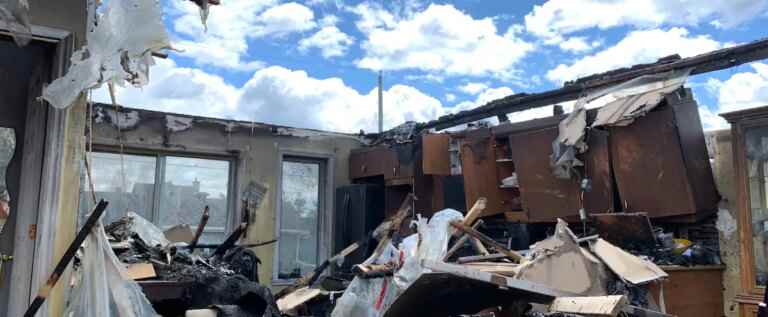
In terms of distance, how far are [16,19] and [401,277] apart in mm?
3271

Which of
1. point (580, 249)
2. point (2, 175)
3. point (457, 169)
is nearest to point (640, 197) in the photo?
point (580, 249)

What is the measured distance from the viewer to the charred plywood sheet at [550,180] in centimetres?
543

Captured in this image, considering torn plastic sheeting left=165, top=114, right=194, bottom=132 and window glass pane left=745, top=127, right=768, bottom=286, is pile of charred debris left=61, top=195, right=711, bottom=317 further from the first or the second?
torn plastic sheeting left=165, top=114, right=194, bottom=132

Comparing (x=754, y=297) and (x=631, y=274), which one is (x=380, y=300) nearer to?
(x=631, y=274)

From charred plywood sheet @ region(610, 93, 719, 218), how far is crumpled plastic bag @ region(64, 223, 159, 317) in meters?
4.22

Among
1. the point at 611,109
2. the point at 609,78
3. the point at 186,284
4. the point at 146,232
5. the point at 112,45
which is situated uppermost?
the point at 609,78

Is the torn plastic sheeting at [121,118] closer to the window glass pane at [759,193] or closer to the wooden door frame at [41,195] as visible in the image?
the wooden door frame at [41,195]

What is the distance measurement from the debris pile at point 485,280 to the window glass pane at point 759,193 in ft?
2.77

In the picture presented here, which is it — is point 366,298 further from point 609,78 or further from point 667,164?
point 609,78

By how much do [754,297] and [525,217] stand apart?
224 centimetres

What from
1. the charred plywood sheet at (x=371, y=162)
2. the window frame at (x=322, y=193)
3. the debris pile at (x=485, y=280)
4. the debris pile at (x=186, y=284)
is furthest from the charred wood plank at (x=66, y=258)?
the window frame at (x=322, y=193)

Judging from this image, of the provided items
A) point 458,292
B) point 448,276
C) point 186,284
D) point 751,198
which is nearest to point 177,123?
point 186,284

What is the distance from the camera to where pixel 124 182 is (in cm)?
711

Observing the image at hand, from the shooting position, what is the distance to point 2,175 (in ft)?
10.3
